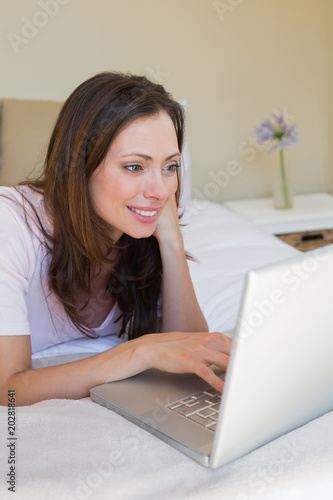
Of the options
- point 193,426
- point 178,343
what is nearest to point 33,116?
point 178,343

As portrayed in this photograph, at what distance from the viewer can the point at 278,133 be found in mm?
2770

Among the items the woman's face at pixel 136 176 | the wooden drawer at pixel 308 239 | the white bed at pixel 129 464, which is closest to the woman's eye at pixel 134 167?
the woman's face at pixel 136 176

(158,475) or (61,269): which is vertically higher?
(61,269)

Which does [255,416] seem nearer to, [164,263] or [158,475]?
[158,475]

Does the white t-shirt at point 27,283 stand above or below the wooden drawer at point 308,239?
above

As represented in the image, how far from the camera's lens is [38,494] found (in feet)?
2.00

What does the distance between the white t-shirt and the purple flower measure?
5.50 feet

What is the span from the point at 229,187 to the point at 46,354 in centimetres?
194

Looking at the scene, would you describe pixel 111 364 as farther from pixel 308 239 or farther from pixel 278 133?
pixel 278 133
